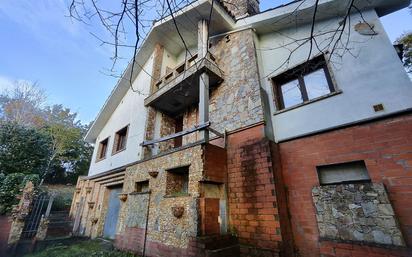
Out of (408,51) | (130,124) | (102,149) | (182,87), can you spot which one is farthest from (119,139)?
(408,51)

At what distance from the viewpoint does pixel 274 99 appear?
196 inches


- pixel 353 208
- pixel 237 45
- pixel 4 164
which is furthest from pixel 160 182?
pixel 4 164

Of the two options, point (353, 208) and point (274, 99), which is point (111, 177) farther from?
point (353, 208)

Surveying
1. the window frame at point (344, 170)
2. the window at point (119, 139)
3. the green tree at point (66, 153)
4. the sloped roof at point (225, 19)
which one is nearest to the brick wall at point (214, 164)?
the window frame at point (344, 170)

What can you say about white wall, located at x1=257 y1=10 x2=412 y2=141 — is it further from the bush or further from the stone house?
the bush

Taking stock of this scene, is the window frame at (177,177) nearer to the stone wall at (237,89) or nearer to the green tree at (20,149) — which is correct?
the stone wall at (237,89)

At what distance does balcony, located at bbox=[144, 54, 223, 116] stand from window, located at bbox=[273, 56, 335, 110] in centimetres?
187

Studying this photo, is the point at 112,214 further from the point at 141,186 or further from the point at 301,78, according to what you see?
the point at 301,78

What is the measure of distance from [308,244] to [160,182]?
357cm

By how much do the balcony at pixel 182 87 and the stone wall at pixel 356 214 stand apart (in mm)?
4089

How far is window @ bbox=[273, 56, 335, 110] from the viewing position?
4.43m

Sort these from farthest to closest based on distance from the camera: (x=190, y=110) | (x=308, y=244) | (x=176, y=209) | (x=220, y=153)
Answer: (x=190, y=110)
(x=220, y=153)
(x=176, y=209)
(x=308, y=244)

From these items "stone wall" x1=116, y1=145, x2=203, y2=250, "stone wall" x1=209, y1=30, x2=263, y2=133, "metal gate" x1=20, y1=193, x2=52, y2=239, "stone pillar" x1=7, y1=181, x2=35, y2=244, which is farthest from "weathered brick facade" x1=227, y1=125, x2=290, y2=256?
"metal gate" x1=20, y1=193, x2=52, y2=239

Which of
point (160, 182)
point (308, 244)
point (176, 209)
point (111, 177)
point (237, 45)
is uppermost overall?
point (237, 45)
